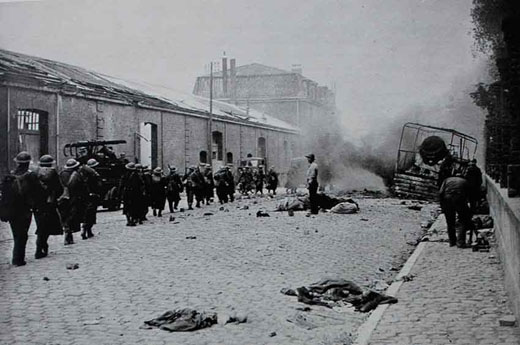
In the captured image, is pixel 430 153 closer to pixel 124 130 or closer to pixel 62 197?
pixel 62 197

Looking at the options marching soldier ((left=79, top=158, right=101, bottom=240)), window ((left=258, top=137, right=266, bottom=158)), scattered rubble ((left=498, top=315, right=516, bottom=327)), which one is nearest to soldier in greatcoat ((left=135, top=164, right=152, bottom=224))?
marching soldier ((left=79, top=158, right=101, bottom=240))

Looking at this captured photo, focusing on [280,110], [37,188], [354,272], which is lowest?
[354,272]

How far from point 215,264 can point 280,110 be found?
4330 millimetres

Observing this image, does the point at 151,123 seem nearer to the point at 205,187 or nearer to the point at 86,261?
the point at 205,187

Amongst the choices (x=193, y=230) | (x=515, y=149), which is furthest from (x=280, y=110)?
(x=515, y=149)

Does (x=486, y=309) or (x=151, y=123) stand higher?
(x=151, y=123)

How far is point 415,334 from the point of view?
427 cm

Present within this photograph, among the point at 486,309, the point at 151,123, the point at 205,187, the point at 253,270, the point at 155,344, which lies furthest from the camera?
the point at 151,123

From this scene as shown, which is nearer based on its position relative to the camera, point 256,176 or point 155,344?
point 155,344

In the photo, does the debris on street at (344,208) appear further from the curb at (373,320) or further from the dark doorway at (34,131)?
the curb at (373,320)

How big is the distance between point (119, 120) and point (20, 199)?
1130 centimetres

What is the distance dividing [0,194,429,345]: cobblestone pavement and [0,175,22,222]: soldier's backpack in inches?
26.3

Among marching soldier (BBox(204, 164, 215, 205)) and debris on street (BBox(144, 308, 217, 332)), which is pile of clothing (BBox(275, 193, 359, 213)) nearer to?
marching soldier (BBox(204, 164, 215, 205))

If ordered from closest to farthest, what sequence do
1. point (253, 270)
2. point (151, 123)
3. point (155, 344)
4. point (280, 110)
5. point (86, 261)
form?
1. point (155, 344)
2. point (253, 270)
3. point (86, 261)
4. point (280, 110)
5. point (151, 123)
